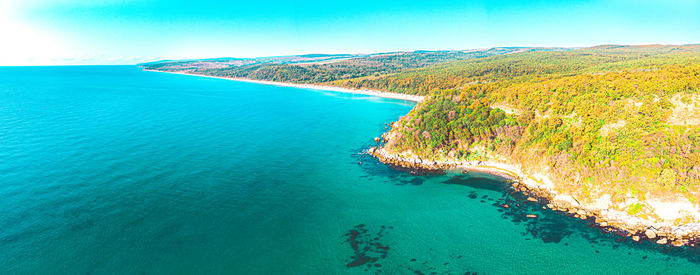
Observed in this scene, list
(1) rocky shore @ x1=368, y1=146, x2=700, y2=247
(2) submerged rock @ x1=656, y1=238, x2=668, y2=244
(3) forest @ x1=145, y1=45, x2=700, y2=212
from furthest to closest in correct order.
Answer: (3) forest @ x1=145, y1=45, x2=700, y2=212, (1) rocky shore @ x1=368, y1=146, x2=700, y2=247, (2) submerged rock @ x1=656, y1=238, x2=668, y2=244

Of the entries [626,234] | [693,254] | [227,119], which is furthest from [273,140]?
[693,254]

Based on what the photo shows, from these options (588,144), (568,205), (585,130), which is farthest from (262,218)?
(585,130)

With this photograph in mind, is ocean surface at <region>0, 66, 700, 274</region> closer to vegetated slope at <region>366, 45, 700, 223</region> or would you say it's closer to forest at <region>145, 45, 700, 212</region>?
vegetated slope at <region>366, 45, 700, 223</region>

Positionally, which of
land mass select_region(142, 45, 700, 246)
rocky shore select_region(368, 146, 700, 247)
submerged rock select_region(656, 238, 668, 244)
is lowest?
submerged rock select_region(656, 238, 668, 244)

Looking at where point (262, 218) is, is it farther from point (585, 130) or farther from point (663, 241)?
point (585, 130)

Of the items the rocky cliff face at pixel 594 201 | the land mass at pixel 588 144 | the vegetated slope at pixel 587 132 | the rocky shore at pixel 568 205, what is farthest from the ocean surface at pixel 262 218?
the vegetated slope at pixel 587 132

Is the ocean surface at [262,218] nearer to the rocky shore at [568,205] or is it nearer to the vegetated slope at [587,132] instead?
the rocky shore at [568,205]

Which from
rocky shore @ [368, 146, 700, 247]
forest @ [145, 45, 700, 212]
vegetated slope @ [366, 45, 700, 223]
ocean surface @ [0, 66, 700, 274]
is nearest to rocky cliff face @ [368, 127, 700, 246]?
rocky shore @ [368, 146, 700, 247]

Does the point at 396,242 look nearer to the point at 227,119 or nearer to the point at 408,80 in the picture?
the point at 227,119
